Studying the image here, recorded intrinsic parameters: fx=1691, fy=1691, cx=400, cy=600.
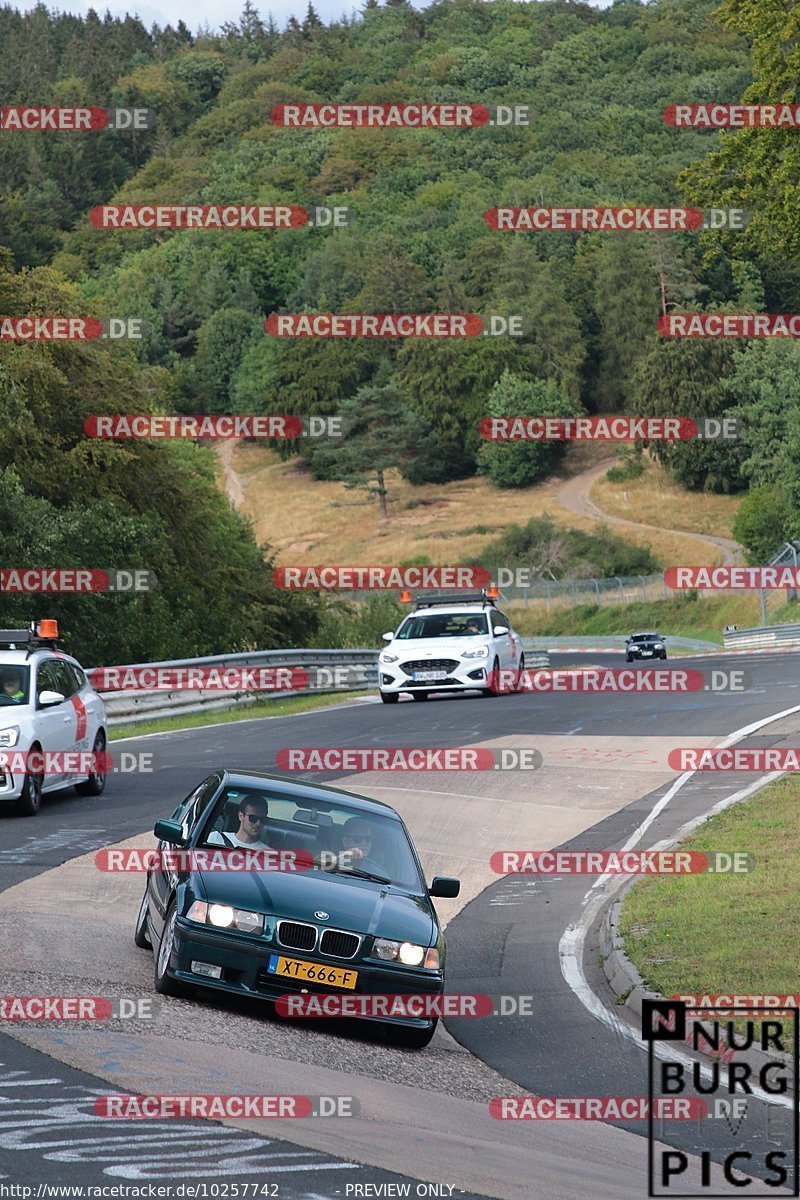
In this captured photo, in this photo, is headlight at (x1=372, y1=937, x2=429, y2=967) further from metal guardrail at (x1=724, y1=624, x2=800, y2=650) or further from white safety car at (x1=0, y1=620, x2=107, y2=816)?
metal guardrail at (x1=724, y1=624, x2=800, y2=650)

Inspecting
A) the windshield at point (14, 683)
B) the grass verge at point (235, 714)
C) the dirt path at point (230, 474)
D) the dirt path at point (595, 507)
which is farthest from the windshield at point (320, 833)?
the dirt path at point (230, 474)

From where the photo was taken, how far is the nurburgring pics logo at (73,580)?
1225 inches

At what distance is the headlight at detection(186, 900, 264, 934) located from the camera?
9211mm

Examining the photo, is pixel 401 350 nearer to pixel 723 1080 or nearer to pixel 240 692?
pixel 240 692

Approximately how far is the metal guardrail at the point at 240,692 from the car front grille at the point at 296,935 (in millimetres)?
17767

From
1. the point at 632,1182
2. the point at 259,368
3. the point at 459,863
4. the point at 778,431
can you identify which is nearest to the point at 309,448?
the point at 259,368

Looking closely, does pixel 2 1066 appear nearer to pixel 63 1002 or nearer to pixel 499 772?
pixel 63 1002

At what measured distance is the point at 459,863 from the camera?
1592cm

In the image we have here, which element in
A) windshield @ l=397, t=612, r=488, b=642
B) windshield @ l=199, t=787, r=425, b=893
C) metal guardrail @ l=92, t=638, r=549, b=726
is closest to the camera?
windshield @ l=199, t=787, r=425, b=893

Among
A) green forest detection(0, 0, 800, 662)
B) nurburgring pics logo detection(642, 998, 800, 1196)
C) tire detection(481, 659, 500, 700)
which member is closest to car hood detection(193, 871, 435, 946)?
nurburgring pics logo detection(642, 998, 800, 1196)

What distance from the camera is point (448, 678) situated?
31.1 metres

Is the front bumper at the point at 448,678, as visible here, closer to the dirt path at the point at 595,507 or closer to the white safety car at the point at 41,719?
the white safety car at the point at 41,719

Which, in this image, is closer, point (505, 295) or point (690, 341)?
point (690, 341)

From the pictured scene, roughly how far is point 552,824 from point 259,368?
140951mm
